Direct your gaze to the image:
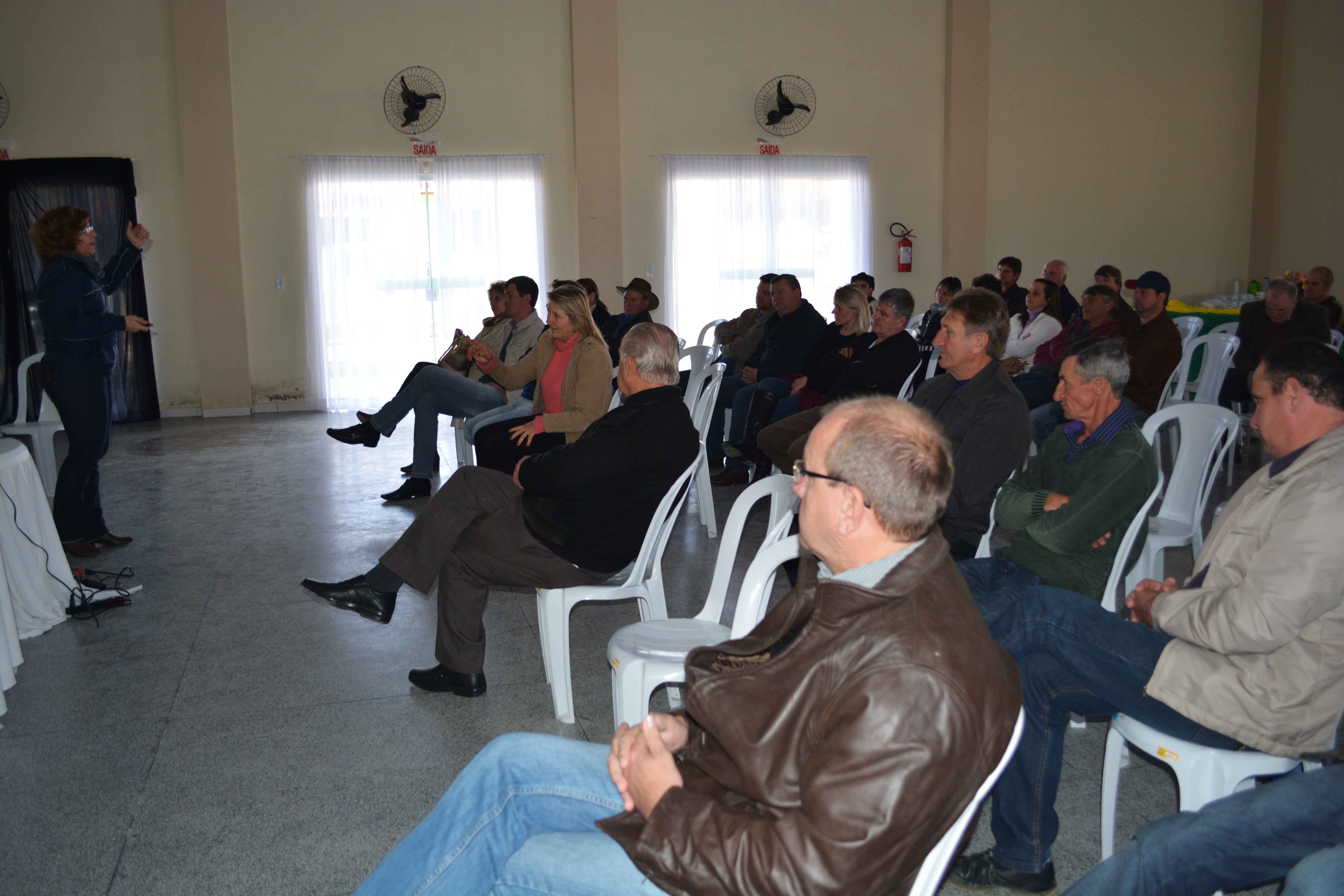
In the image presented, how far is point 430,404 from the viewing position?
5.38 meters

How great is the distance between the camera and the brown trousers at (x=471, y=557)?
262 cm

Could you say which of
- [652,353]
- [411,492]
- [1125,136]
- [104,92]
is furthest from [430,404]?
[1125,136]

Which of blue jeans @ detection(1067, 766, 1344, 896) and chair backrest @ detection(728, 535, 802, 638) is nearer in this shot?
blue jeans @ detection(1067, 766, 1344, 896)

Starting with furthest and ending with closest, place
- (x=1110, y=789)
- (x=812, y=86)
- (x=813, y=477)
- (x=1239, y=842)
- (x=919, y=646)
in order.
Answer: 1. (x=812, y=86)
2. (x=1110, y=789)
3. (x=1239, y=842)
4. (x=813, y=477)
5. (x=919, y=646)

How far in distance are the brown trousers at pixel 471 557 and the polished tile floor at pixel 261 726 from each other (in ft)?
0.76

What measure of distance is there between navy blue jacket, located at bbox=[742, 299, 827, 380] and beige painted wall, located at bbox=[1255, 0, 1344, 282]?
21.7ft

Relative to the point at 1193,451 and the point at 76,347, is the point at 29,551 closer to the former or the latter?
the point at 76,347

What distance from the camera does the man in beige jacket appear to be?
1.56m

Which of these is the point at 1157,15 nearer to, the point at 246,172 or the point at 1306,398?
the point at 246,172

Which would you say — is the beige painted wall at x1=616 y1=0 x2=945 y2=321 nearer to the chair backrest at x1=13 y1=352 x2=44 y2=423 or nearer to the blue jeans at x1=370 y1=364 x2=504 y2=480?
the blue jeans at x1=370 y1=364 x2=504 y2=480

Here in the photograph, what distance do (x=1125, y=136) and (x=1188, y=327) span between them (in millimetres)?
4140

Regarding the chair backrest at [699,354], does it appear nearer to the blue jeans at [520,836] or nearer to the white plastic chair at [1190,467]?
the white plastic chair at [1190,467]

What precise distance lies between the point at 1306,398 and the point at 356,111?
8.44 meters

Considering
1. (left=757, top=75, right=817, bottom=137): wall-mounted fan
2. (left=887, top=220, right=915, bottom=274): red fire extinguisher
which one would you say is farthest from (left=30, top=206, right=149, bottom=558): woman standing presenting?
(left=887, top=220, right=915, bottom=274): red fire extinguisher
